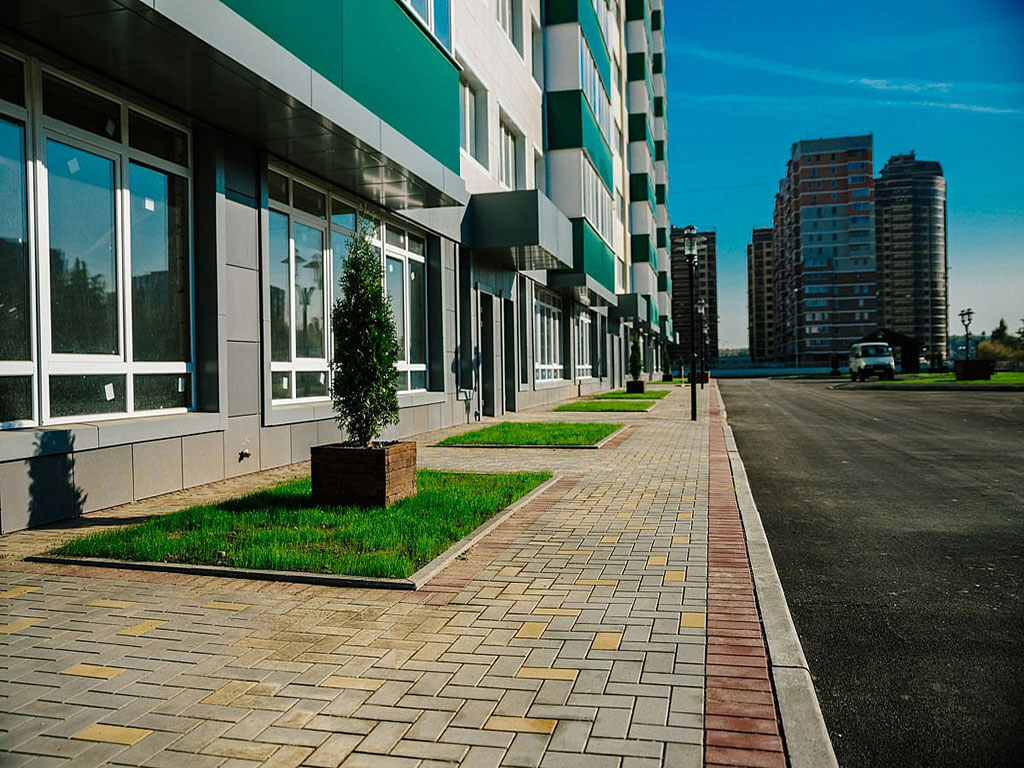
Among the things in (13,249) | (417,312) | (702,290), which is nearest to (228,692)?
(13,249)

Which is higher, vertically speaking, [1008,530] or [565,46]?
[565,46]

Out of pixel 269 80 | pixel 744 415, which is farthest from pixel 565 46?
pixel 269 80

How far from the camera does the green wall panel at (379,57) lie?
28.9 ft

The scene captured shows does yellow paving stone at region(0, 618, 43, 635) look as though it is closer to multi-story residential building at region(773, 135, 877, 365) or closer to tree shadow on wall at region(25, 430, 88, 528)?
tree shadow on wall at region(25, 430, 88, 528)

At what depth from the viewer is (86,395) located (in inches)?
305

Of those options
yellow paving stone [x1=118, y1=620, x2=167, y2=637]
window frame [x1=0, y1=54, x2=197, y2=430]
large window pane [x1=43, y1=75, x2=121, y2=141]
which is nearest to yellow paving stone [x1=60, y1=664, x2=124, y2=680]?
yellow paving stone [x1=118, y1=620, x2=167, y2=637]

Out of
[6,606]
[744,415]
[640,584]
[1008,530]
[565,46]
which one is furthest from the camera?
[565,46]

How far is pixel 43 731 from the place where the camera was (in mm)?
3160

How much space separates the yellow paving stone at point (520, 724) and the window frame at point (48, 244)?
5.61 meters

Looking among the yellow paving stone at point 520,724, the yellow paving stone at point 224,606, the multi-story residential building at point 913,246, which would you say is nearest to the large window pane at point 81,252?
the yellow paving stone at point 224,606

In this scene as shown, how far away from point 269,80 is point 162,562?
4951 millimetres

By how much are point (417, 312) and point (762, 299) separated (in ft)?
616

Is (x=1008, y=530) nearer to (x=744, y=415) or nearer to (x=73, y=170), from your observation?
(x=73, y=170)

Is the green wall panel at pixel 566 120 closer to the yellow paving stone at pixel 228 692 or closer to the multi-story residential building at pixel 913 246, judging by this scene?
the yellow paving stone at pixel 228 692
